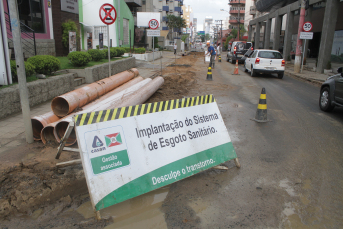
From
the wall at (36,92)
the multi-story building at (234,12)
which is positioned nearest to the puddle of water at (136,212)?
the wall at (36,92)

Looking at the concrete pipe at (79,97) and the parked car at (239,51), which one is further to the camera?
the parked car at (239,51)

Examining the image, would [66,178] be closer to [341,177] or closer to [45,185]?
[45,185]

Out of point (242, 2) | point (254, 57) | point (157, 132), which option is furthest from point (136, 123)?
point (242, 2)

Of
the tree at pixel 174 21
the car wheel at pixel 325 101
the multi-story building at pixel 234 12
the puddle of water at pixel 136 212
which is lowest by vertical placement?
the puddle of water at pixel 136 212

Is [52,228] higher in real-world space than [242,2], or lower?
lower

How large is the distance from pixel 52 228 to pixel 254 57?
648 inches

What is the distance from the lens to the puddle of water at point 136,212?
10.6 ft

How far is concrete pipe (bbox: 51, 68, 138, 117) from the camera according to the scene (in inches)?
246

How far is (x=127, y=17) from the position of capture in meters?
30.9

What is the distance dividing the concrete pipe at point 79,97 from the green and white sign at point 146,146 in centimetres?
304

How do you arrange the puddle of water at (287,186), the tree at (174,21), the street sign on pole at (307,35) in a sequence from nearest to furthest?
the puddle of water at (287,186) < the street sign on pole at (307,35) < the tree at (174,21)

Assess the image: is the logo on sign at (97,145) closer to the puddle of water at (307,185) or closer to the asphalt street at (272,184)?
the asphalt street at (272,184)

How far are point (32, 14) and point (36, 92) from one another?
962 centimetres

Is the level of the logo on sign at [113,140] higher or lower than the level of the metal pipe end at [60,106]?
higher
